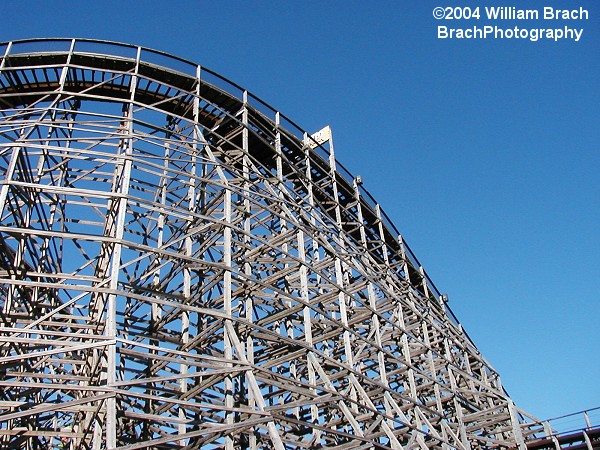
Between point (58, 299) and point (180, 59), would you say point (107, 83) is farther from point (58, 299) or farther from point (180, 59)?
point (58, 299)

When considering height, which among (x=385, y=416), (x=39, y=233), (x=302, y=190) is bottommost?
(x=385, y=416)

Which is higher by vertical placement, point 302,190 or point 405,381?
point 302,190

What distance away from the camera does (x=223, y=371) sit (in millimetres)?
9570

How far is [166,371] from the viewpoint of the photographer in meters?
13.6

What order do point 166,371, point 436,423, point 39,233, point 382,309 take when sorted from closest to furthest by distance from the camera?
1. point 39,233
2. point 166,371
3. point 436,423
4. point 382,309

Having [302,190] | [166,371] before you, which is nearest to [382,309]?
[302,190]

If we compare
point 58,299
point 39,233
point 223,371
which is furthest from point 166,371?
point 39,233

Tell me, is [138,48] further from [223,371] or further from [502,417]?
[502,417]

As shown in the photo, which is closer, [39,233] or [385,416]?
[39,233]

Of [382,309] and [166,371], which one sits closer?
[166,371]

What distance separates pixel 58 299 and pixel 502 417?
41.7ft

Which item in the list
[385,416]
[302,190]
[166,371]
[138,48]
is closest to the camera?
[385,416]

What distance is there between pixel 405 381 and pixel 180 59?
10.9 m

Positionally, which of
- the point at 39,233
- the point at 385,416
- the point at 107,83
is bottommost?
the point at 385,416
